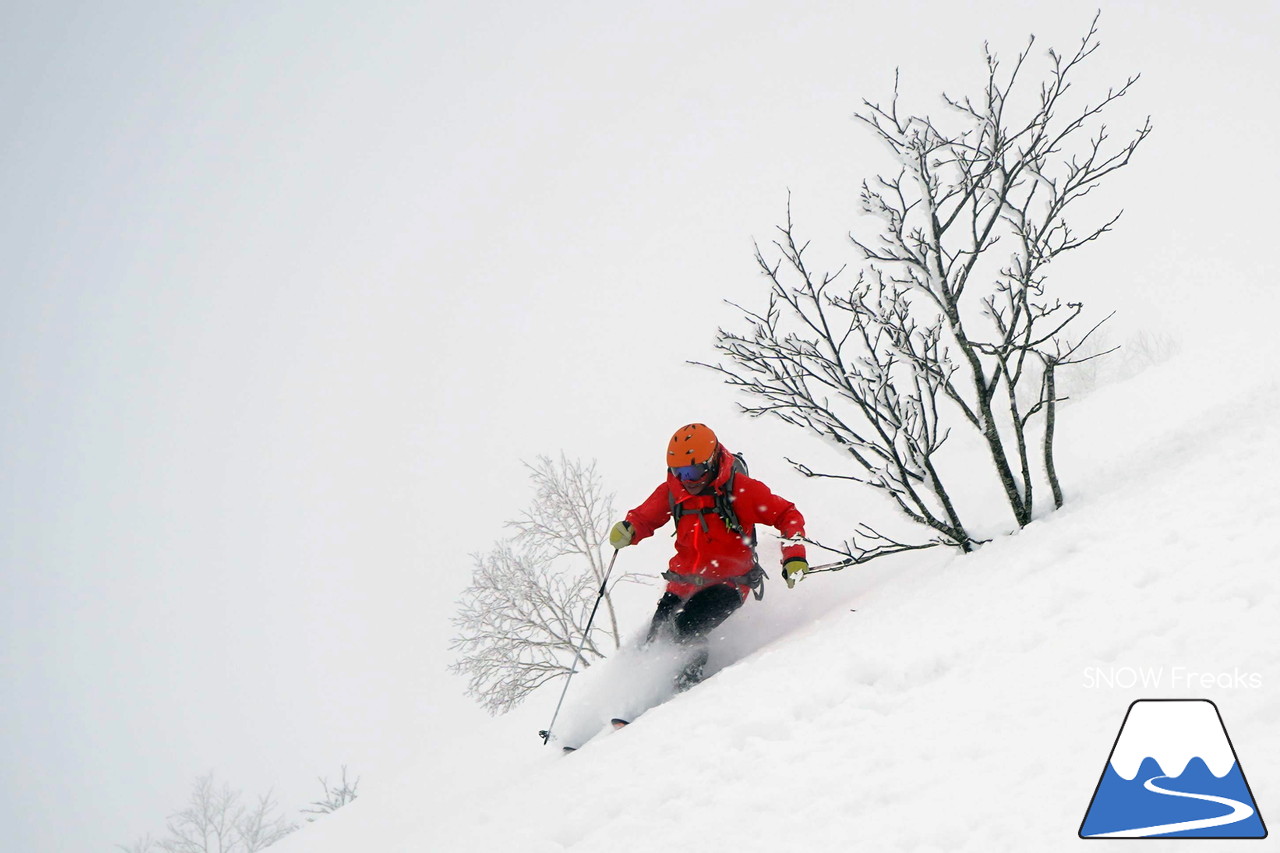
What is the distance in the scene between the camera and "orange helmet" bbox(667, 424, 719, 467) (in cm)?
520

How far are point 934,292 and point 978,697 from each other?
3.04 metres

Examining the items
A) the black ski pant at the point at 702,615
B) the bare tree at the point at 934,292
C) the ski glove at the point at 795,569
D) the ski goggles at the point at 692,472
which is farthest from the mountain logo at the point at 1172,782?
the ski goggles at the point at 692,472

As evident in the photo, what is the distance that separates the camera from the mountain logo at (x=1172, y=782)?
146 cm

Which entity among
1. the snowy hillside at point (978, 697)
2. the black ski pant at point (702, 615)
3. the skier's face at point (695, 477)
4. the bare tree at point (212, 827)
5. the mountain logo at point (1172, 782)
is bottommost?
the bare tree at point (212, 827)

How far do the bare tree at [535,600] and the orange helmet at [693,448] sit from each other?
9380 millimetres

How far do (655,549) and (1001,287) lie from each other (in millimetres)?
34506

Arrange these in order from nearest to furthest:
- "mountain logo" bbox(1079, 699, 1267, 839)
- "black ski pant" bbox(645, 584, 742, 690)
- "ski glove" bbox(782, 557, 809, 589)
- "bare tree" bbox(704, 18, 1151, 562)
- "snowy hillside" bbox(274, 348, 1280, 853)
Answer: "mountain logo" bbox(1079, 699, 1267, 839)
"snowy hillside" bbox(274, 348, 1280, 853)
"bare tree" bbox(704, 18, 1151, 562)
"ski glove" bbox(782, 557, 809, 589)
"black ski pant" bbox(645, 584, 742, 690)

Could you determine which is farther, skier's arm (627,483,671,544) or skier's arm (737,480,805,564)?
skier's arm (627,483,671,544)

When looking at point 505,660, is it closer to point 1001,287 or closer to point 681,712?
point 681,712

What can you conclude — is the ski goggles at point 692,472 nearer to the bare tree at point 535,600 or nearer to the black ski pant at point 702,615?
the black ski pant at point 702,615

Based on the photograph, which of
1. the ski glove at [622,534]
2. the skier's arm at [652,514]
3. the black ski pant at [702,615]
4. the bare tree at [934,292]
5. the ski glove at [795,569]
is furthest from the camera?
the skier's arm at [652,514]

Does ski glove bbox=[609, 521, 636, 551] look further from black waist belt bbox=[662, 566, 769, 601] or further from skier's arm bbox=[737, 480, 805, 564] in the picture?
skier's arm bbox=[737, 480, 805, 564]

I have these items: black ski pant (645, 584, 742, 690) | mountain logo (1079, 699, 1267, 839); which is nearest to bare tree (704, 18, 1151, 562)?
black ski pant (645, 584, 742, 690)

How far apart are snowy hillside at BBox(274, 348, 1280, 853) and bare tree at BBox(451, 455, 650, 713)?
33.5 feet
